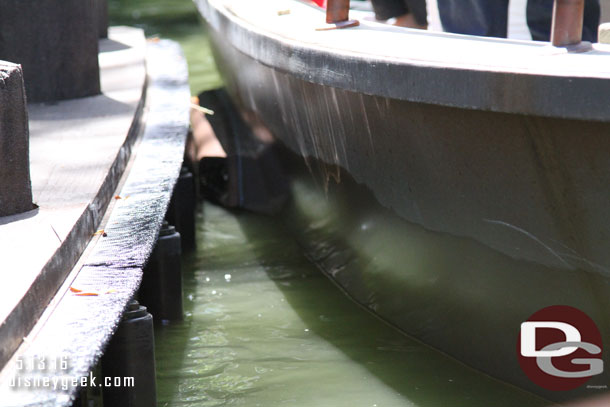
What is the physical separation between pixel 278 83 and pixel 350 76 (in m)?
0.87

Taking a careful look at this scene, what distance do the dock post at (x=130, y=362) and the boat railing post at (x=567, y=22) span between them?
4.57 ft

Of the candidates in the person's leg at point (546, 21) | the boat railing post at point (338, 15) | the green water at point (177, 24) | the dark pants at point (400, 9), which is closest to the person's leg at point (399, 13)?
the dark pants at point (400, 9)

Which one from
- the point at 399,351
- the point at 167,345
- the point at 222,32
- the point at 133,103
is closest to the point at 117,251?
the point at 167,345

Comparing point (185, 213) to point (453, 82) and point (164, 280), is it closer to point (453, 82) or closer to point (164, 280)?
point (164, 280)

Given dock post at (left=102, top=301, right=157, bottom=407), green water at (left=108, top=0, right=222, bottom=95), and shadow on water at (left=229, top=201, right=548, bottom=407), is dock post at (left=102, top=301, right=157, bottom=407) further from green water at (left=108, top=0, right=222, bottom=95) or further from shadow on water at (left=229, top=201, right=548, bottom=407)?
green water at (left=108, top=0, right=222, bottom=95)

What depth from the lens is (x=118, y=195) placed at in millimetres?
3232

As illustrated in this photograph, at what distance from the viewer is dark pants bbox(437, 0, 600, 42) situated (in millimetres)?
3166

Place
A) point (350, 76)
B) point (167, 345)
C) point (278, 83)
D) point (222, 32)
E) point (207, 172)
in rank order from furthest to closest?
point (207, 172) < point (222, 32) < point (278, 83) < point (167, 345) < point (350, 76)

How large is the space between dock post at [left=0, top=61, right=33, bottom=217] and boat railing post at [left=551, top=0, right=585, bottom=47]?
149 cm

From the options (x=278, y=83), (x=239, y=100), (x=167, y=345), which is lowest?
(x=167, y=345)

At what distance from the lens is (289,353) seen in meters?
3.39

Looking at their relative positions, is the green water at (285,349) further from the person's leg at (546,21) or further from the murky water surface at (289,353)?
the person's leg at (546,21)

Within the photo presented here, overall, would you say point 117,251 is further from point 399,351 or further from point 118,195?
point 399,351

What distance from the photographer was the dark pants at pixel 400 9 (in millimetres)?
3844
